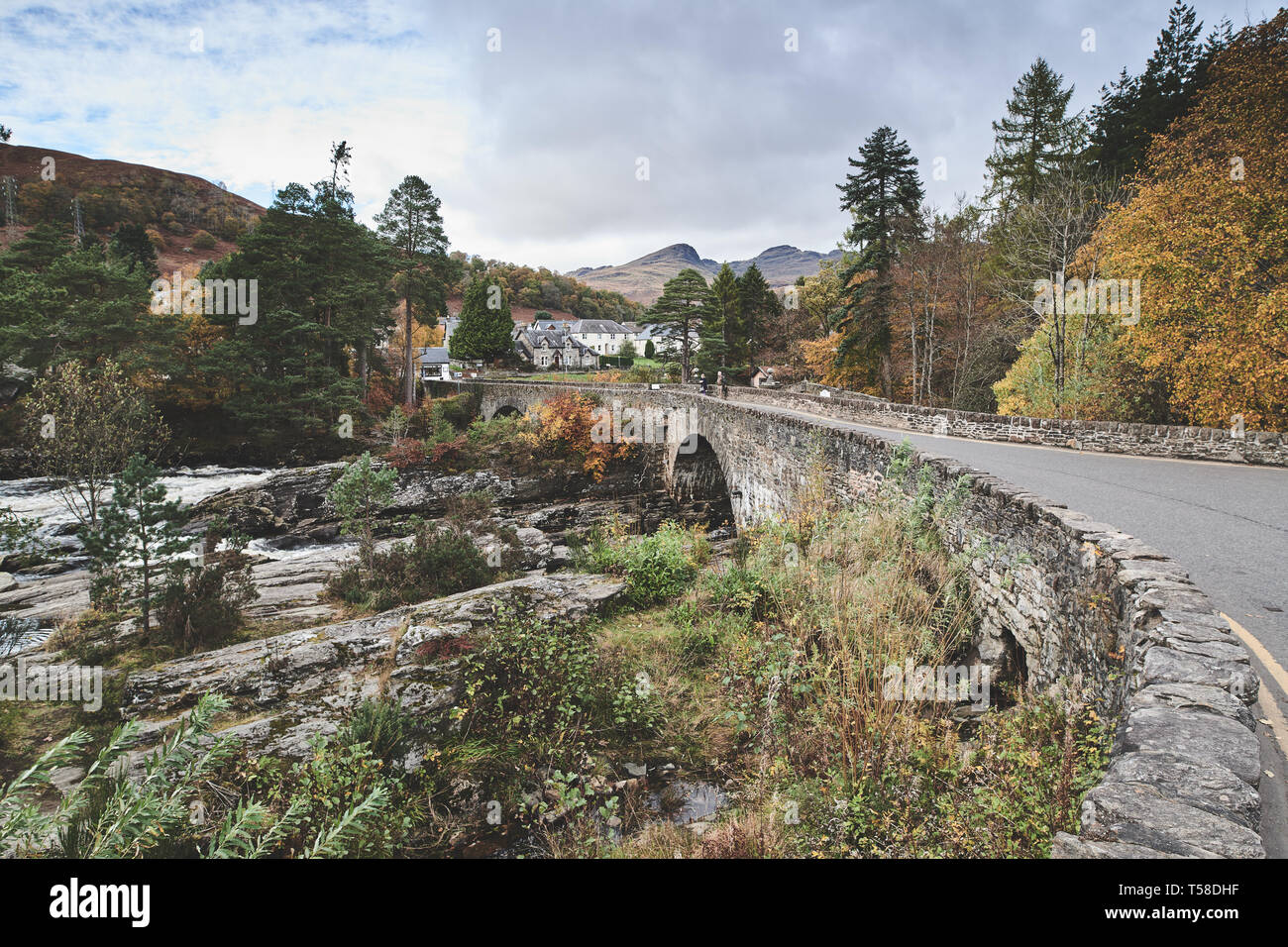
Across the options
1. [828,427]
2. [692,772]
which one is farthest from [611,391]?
[692,772]

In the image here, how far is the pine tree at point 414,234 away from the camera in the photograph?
3703 cm

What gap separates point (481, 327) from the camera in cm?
5897

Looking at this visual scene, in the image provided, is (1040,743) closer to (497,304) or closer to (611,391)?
(611,391)

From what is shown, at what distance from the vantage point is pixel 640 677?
8.13 metres

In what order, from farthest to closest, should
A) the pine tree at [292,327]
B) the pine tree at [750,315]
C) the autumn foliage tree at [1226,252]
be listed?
the pine tree at [750,315], the pine tree at [292,327], the autumn foliage tree at [1226,252]

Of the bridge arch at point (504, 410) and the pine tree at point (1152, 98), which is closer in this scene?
the pine tree at point (1152, 98)

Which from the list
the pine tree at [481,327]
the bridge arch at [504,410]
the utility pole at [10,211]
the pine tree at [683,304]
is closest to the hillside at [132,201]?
the utility pole at [10,211]

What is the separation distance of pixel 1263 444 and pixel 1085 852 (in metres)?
13.1

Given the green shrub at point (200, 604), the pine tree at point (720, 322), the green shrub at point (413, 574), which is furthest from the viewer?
the pine tree at point (720, 322)

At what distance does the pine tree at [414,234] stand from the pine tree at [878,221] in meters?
25.9

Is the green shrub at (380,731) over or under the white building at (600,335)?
under

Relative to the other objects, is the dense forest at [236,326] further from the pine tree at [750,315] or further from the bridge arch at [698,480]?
the pine tree at [750,315]

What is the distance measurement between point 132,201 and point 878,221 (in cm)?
8711
